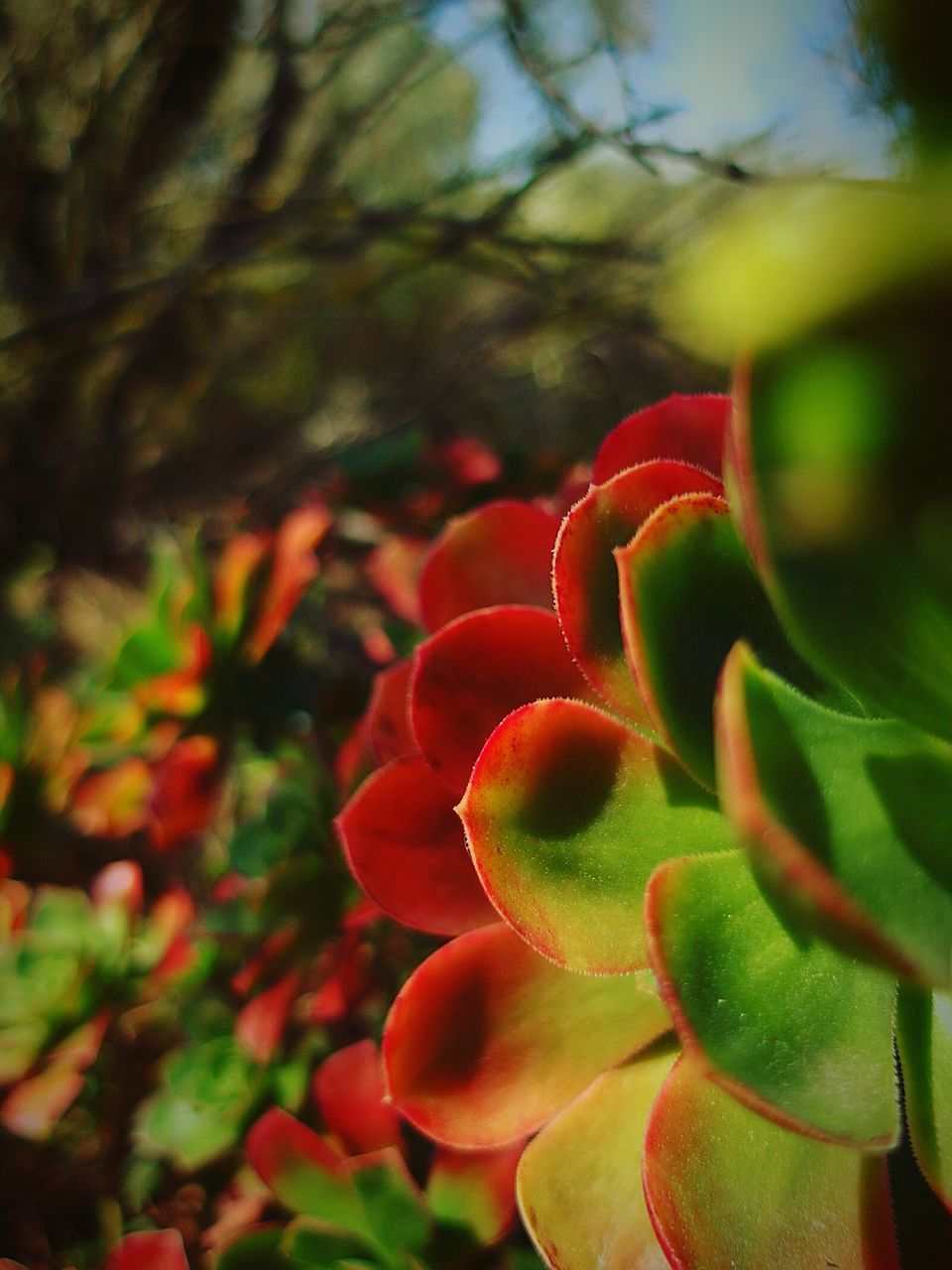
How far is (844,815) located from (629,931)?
0.32 ft

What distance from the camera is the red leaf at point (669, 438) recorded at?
38 cm

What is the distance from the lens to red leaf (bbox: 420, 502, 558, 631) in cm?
43

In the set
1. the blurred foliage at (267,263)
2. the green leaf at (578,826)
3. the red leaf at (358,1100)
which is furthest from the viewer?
the blurred foliage at (267,263)

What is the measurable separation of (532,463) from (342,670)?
299 mm

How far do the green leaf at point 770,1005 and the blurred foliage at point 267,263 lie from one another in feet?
2.35

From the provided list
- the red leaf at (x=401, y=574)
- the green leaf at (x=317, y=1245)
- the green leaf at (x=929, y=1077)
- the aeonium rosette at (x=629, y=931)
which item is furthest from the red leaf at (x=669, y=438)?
the green leaf at (x=317, y=1245)

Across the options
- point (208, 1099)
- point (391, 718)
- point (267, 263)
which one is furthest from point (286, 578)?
point (267, 263)

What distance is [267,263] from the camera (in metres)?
1.27

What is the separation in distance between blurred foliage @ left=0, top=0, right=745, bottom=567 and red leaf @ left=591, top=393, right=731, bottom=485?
55 centimetres

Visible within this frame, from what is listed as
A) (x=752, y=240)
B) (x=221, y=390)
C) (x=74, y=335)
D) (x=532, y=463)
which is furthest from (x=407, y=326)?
(x=752, y=240)

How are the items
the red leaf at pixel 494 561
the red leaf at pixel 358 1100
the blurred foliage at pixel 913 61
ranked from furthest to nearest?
the red leaf at pixel 358 1100
the red leaf at pixel 494 561
the blurred foliage at pixel 913 61

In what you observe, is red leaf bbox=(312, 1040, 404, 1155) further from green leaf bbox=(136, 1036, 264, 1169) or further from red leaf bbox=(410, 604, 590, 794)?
red leaf bbox=(410, 604, 590, 794)

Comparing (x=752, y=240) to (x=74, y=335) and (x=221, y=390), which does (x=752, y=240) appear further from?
Answer: (x=221, y=390)

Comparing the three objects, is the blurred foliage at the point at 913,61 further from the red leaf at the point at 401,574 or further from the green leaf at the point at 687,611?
the red leaf at the point at 401,574
